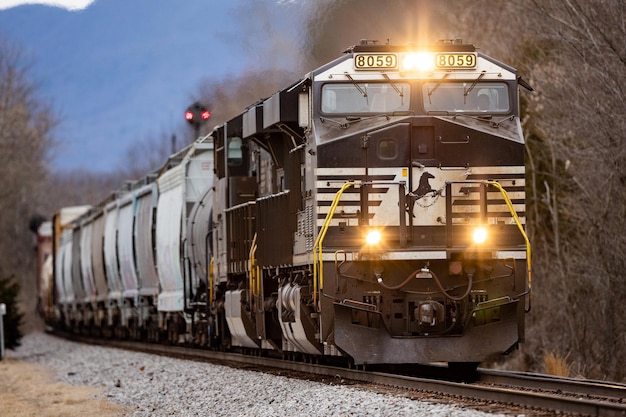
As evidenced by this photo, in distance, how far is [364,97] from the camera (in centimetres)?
1541

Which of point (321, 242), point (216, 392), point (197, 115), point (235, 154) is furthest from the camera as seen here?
point (197, 115)

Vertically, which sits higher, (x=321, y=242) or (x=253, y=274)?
(x=321, y=242)

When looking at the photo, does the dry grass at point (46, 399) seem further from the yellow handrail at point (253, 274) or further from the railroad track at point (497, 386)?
the yellow handrail at point (253, 274)

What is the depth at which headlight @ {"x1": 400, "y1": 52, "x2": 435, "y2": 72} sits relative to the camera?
15328mm

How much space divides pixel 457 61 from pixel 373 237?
2.55 meters

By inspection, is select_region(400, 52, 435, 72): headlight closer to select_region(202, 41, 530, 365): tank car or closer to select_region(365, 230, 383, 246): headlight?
select_region(202, 41, 530, 365): tank car

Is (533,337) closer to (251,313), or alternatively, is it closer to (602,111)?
(602,111)

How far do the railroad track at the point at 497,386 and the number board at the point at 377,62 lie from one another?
3.91 metres

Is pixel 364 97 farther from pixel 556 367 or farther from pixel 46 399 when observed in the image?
pixel 46 399

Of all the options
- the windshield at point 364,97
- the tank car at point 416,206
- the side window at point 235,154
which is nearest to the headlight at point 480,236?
the tank car at point 416,206

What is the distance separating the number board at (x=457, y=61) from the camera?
604 inches

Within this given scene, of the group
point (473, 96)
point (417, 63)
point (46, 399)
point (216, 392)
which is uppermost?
point (417, 63)

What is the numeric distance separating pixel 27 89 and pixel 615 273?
42656 mm

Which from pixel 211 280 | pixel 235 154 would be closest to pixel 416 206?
pixel 235 154
